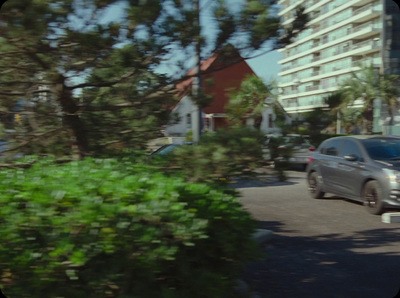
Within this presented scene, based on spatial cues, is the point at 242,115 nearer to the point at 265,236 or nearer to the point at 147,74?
the point at 147,74

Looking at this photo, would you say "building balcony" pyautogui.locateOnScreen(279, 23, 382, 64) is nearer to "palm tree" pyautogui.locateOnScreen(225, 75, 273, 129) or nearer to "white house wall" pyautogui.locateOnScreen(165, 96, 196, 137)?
"white house wall" pyautogui.locateOnScreen(165, 96, 196, 137)

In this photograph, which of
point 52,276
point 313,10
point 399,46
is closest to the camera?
point 52,276

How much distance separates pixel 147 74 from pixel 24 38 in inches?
48.8

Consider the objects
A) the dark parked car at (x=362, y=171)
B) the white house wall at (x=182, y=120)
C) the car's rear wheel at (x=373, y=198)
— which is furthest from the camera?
the car's rear wheel at (x=373, y=198)

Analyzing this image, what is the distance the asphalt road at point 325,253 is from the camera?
4785mm

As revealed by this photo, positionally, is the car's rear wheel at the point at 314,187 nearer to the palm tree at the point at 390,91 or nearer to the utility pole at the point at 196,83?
the utility pole at the point at 196,83

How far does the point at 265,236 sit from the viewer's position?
6.88 m

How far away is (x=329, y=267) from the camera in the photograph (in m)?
5.52

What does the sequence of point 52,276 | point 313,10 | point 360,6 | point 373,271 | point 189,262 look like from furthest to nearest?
point 360,6, point 373,271, point 313,10, point 189,262, point 52,276

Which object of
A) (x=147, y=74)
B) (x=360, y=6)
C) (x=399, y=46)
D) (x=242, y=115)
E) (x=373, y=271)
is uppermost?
(x=360, y=6)

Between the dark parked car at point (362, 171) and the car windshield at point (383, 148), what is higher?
the car windshield at point (383, 148)

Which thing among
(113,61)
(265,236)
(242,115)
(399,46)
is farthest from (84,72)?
(399,46)

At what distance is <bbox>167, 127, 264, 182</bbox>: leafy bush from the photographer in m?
3.64

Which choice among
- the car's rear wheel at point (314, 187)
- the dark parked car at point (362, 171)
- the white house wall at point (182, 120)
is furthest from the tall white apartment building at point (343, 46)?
the white house wall at point (182, 120)
